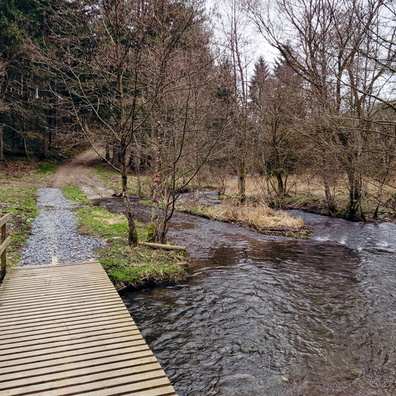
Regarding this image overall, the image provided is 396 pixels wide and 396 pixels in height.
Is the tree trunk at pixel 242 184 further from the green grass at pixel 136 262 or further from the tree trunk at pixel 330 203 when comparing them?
the green grass at pixel 136 262

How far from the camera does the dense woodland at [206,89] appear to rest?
8.06 meters

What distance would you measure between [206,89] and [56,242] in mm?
6852

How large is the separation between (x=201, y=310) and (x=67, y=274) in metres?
2.97

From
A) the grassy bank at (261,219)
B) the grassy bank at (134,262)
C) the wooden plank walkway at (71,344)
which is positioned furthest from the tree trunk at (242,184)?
the wooden plank walkway at (71,344)

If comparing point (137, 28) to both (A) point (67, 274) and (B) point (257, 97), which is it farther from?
(B) point (257, 97)

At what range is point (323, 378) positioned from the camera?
4.62m

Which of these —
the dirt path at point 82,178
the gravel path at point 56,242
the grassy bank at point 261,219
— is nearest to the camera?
the gravel path at point 56,242

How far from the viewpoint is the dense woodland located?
8062mm

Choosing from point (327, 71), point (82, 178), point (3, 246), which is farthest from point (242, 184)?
point (82, 178)

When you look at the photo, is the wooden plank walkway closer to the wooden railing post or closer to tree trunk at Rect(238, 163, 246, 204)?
the wooden railing post

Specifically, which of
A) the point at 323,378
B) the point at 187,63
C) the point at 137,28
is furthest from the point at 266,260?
the point at 137,28

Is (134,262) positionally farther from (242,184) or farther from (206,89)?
(242,184)

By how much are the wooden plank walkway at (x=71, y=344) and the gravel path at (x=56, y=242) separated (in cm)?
210

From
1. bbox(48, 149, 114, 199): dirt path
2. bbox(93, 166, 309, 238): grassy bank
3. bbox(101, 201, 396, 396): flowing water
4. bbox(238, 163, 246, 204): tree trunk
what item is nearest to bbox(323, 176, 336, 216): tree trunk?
bbox(93, 166, 309, 238): grassy bank
